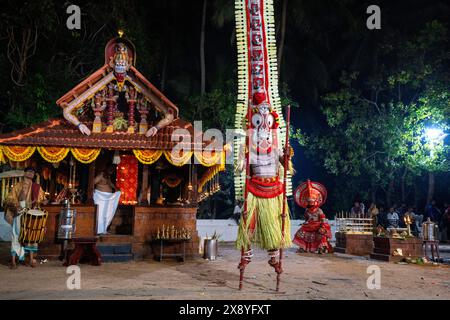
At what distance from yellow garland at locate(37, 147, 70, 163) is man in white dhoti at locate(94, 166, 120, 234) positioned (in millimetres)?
1222

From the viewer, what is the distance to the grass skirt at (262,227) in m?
7.37

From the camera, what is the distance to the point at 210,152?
A: 11.7 meters

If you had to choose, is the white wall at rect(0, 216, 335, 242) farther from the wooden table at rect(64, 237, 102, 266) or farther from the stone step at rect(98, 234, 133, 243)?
the wooden table at rect(64, 237, 102, 266)

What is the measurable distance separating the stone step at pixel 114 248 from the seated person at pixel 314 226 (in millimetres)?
5435

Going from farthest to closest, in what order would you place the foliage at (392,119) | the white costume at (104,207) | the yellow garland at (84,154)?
the foliage at (392,119) → the white costume at (104,207) → the yellow garland at (84,154)

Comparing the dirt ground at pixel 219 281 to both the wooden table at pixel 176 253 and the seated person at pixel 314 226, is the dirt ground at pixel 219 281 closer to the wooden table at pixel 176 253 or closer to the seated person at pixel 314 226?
the wooden table at pixel 176 253

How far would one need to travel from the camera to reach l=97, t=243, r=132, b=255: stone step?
11.4 m

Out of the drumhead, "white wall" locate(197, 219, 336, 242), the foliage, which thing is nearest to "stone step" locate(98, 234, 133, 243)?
the drumhead

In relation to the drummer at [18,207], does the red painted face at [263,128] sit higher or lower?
higher

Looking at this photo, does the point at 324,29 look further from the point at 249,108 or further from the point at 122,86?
the point at 249,108

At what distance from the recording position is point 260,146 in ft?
25.3

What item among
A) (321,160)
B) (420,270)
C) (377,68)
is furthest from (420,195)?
(420,270)

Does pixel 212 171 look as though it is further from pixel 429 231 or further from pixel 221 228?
pixel 221 228

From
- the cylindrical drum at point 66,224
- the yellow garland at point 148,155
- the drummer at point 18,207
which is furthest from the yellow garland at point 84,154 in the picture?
the drummer at point 18,207
